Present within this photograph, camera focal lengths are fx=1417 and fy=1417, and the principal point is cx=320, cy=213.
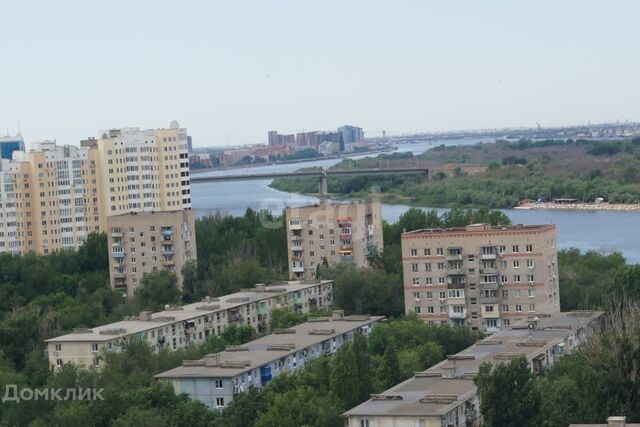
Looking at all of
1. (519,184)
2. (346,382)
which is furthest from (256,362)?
(519,184)

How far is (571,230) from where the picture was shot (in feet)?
61.3

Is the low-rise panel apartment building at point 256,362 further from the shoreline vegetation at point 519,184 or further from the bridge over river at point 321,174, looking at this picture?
the shoreline vegetation at point 519,184

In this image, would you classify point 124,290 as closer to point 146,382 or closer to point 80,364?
point 80,364

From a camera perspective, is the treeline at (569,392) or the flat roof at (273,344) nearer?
the treeline at (569,392)

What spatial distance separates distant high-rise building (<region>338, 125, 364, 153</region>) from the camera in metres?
53.3

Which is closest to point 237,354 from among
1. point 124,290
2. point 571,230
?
point 124,290

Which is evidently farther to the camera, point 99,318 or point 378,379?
point 99,318

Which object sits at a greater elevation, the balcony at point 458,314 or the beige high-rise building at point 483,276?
the beige high-rise building at point 483,276

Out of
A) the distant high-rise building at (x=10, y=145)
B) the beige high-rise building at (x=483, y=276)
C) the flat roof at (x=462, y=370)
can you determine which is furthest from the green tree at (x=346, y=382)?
the distant high-rise building at (x=10, y=145)

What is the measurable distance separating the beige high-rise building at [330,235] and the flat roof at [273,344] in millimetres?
2783

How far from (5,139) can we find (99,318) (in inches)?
377

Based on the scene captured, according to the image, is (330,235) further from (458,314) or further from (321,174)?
(321,174)

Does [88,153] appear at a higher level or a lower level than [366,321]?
higher

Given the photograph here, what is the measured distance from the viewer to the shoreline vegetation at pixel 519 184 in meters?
25.1
